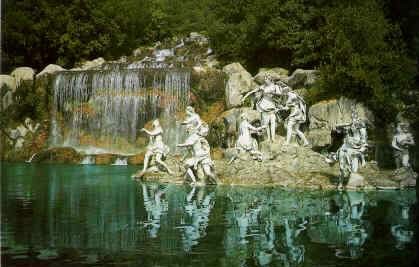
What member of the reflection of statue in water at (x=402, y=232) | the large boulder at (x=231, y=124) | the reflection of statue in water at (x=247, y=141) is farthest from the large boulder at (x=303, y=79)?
the reflection of statue in water at (x=402, y=232)

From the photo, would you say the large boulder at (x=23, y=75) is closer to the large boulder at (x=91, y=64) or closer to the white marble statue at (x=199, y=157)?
the large boulder at (x=91, y=64)

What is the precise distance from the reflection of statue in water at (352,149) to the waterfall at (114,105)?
14507 mm

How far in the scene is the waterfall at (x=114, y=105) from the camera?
107 ft

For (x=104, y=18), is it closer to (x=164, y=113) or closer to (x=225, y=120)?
(x=164, y=113)

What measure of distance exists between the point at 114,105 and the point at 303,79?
11404mm

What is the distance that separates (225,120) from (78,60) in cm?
2132

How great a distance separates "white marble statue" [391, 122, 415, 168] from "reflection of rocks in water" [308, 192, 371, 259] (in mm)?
5487

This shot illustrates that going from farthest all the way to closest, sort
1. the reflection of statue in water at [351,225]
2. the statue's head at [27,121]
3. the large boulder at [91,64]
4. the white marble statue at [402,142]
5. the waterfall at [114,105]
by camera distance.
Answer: the large boulder at [91,64] → the statue's head at [27,121] → the waterfall at [114,105] → the white marble statue at [402,142] → the reflection of statue in water at [351,225]

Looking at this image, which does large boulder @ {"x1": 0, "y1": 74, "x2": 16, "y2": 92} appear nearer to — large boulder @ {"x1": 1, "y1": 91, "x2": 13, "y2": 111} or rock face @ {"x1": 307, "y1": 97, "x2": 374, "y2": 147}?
large boulder @ {"x1": 1, "y1": 91, "x2": 13, "y2": 111}

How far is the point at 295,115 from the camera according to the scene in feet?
76.5

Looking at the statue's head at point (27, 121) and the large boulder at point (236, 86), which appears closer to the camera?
the large boulder at point (236, 86)

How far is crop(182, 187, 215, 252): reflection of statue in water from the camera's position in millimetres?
10594

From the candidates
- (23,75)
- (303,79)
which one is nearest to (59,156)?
(23,75)

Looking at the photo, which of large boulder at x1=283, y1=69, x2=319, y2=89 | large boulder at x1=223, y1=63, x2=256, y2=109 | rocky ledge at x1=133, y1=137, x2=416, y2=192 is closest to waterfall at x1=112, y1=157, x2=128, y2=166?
large boulder at x1=223, y1=63, x2=256, y2=109
